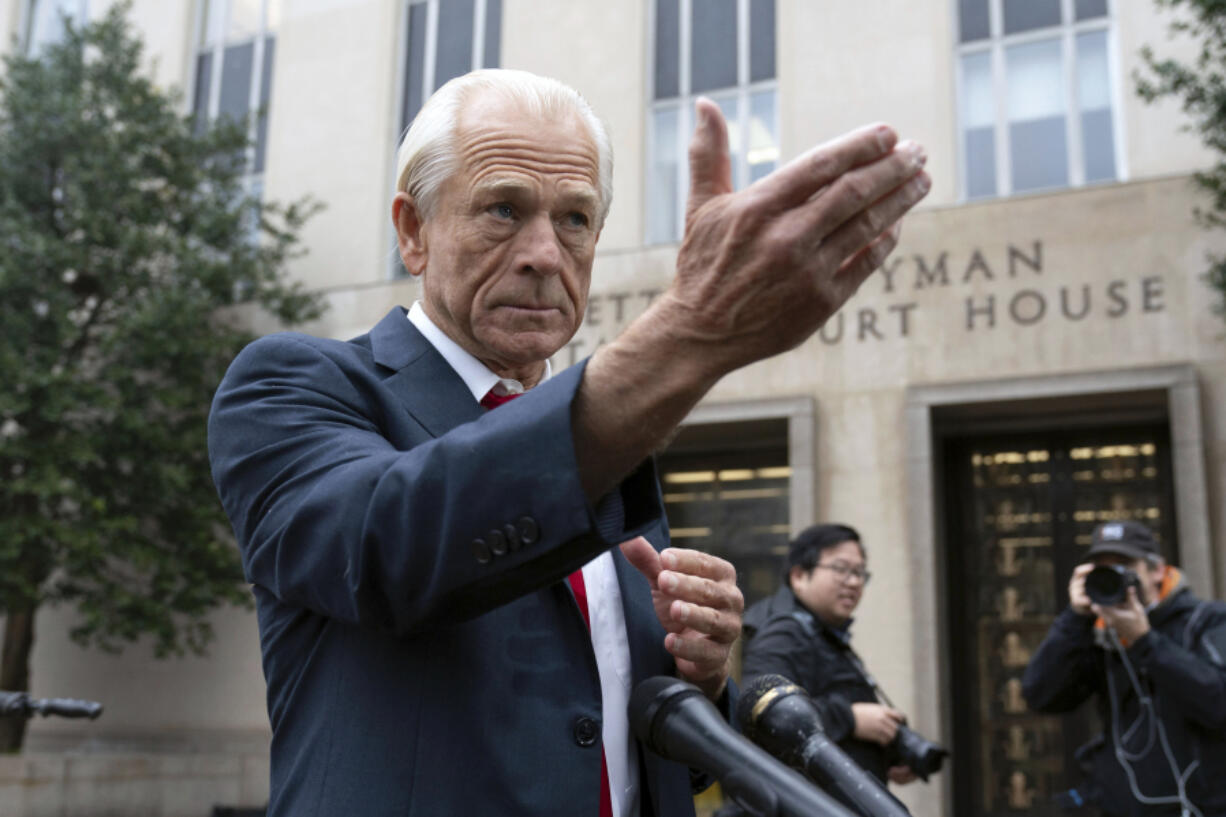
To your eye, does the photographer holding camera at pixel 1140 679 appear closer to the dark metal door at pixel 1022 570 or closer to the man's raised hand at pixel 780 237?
the man's raised hand at pixel 780 237

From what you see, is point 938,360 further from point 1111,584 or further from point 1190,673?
point 1190,673

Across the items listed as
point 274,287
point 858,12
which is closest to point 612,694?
point 858,12

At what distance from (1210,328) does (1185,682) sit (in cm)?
674

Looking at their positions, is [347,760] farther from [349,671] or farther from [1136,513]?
[1136,513]

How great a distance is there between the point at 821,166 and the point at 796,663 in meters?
4.55

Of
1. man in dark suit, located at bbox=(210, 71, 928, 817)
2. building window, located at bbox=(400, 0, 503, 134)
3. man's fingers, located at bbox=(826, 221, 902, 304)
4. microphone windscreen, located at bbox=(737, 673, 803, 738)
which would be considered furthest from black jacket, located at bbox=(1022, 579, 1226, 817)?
building window, located at bbox=(400, 0, 503, 134)

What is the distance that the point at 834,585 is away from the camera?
5605mm

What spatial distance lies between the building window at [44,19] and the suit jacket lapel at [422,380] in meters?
18.4

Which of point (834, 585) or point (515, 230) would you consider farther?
point (834, 585)

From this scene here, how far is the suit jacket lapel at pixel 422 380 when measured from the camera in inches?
63.4

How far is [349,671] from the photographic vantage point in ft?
4.61

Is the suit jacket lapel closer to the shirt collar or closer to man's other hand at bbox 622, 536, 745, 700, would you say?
the shirt collar

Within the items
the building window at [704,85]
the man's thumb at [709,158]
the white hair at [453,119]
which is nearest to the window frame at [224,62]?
the building window at [704,85]

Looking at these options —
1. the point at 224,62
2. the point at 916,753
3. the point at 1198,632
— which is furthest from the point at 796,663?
the point at 224,62
